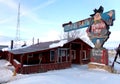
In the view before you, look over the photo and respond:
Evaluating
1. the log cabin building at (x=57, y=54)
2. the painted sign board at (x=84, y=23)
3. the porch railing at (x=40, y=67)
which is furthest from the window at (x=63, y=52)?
the porch railing at (x=40, y=67)

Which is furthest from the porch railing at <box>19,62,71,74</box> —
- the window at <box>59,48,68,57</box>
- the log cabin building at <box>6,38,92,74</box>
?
the window at <box>59,48,68,57</box>

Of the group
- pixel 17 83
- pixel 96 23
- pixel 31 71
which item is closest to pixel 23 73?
pixel 31 71

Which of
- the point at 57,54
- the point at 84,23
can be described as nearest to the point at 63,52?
the point at 57,54

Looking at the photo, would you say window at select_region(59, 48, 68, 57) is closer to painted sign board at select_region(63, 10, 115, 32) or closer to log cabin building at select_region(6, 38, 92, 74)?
log cabin building at select_region(6, 38, 92, 74)

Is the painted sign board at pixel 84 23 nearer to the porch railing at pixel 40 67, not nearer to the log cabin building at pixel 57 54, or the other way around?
the log cabin building at pixel 57 54

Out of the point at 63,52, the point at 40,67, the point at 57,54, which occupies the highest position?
the point at 63,52

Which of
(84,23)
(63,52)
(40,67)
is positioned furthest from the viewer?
(63,52)

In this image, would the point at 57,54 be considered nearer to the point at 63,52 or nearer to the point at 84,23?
the point at 63,52

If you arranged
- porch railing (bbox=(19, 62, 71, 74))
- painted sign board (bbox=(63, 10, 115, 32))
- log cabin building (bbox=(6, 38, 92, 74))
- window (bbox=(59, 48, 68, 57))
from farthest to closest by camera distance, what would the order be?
window (bbox=(59, 48, 68, 57)) < log cabin building (bbox=(6, 38, 92, 74)) < painted sign board (bbox=(63, 10, 115, 32)) < porch railing (bbox=(19, 62, 71, 74))

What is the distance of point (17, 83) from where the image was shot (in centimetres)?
1288

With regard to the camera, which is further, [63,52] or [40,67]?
[63,52]

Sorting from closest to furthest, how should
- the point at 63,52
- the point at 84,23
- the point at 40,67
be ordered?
1. the point at 40,67
2. the point at 84,23
3. the point at 63,52

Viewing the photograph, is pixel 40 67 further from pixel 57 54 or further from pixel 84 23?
pixel 84 23

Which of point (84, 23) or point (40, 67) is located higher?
point (84, 23)
